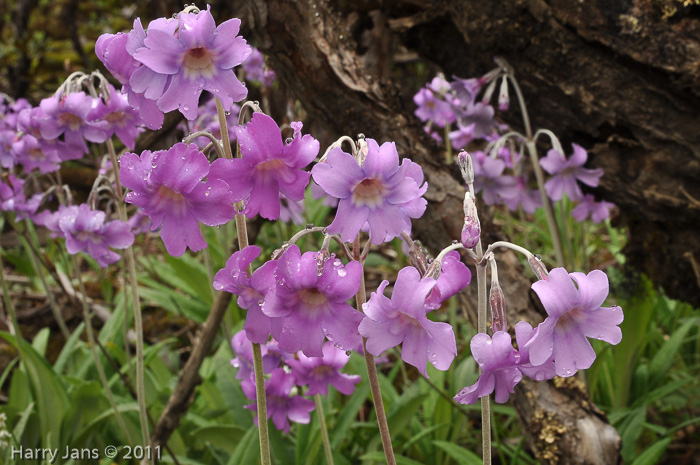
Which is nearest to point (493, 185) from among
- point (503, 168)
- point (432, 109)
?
point (503, 168)

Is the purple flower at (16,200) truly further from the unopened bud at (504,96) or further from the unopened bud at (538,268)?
the unopened bud at (538,268)

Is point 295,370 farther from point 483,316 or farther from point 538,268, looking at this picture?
point 538,268

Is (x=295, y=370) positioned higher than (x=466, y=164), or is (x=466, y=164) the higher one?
(x=466, y=164)

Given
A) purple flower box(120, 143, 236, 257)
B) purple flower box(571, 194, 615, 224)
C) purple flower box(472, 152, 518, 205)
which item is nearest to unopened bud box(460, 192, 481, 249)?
purple flower box(120, 143, 236, 257)

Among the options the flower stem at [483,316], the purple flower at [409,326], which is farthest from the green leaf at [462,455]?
the purple flower at [409,326]

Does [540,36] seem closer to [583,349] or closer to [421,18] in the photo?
[421,18]
